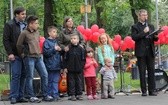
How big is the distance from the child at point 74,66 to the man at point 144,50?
5.19 ft

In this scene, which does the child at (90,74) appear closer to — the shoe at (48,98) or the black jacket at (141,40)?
the shoe at (48,98)

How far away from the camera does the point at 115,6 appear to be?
22.8 meters

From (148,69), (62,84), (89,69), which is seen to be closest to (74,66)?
(89,69)

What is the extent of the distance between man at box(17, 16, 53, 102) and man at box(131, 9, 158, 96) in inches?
101

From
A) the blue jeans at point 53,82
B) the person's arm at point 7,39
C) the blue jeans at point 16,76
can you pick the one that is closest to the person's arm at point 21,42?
the person's arm at point 7,39

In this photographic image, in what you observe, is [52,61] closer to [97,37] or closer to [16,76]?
[16,76]

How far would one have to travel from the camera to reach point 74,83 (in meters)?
11.1

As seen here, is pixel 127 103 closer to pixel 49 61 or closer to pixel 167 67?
pixel 49 61

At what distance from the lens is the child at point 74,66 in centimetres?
1101

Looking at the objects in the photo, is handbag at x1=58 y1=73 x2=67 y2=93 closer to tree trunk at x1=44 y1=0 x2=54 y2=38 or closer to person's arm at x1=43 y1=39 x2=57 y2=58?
person's arm at x1=43 y1=39 x2=57 y2=58

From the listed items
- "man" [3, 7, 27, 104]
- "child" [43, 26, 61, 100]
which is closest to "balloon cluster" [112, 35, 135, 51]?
"child" [43, 26, 61, 100]

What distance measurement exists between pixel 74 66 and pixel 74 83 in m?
0.41

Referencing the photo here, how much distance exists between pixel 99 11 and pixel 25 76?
1490cm

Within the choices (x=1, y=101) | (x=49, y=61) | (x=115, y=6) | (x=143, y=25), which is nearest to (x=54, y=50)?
(x=49, y=61)
